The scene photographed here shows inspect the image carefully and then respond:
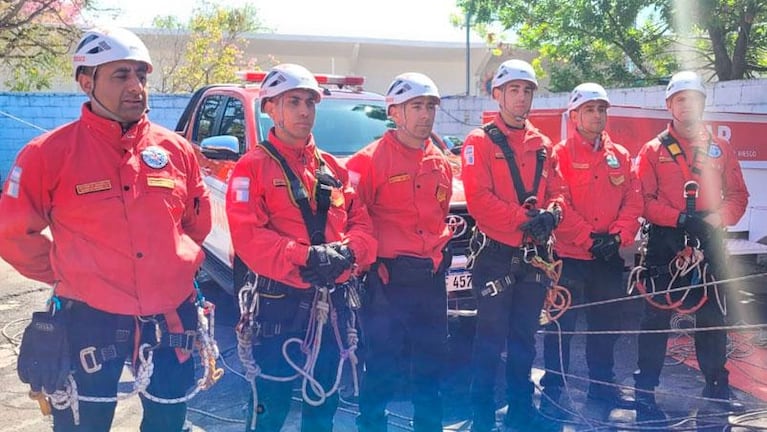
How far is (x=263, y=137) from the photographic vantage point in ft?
18.1

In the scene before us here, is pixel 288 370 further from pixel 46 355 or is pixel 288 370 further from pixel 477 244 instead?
pixel 477 244

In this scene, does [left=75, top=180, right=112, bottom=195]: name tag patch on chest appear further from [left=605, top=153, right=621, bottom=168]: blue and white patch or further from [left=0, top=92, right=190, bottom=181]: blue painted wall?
[left=0, top=92, right=190, bottom=181]: blue painted wall

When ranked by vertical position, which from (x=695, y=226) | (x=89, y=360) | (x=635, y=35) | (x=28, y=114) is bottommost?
(x=89, y=360)

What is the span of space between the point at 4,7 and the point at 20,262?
13.5m

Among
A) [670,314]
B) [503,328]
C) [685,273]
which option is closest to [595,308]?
[670,314]

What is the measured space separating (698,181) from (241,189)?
9.97ft

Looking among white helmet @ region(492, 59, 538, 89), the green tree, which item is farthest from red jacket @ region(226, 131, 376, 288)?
the green tree

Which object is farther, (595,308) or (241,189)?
(595,308)

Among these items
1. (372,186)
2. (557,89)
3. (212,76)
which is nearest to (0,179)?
(212,76)

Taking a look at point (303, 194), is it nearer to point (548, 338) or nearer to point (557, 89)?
point (548, 338)

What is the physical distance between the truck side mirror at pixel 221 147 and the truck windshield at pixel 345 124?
43cm

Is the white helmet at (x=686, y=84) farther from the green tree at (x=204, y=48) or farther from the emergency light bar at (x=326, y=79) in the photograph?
the green tree at (x=204, y=48)

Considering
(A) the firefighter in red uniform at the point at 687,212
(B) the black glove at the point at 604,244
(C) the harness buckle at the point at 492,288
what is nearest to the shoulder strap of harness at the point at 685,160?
(A) the firefighter in red uniform at the point at 687,212

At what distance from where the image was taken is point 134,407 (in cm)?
461
